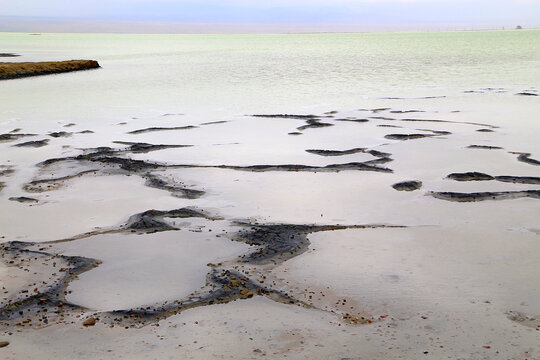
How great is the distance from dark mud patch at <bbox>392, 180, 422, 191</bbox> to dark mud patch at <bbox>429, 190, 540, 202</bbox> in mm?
276

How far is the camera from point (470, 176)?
6.82 meters

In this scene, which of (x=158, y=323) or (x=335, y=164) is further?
(x=335, y=164)

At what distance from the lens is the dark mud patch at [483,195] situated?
6.03 meters

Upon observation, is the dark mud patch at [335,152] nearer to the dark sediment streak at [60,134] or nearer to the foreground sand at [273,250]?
the foreground sand at [273,250]

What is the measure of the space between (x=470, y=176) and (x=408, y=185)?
0.78 m

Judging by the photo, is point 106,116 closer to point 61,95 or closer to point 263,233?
point 61,95

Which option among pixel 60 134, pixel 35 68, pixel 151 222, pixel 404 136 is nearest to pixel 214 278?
pixel 151 222

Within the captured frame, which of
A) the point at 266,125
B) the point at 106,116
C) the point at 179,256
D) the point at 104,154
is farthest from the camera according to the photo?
the point at 106,116

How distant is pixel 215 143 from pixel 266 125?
192 cm

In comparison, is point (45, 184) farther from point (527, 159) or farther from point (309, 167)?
point (527, 159)

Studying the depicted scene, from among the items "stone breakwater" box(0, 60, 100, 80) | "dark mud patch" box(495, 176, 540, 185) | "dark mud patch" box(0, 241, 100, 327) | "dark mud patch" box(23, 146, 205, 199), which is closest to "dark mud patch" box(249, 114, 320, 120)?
"dark mud patch" box(23, 146, 205, 199)

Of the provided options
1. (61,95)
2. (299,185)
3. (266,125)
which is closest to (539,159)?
(299,185)

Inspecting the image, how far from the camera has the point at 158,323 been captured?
363 cm

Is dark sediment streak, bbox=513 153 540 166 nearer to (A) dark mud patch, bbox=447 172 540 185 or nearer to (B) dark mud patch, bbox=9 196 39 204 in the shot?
(A) dark mud patch, bbox=447 172 540 185
